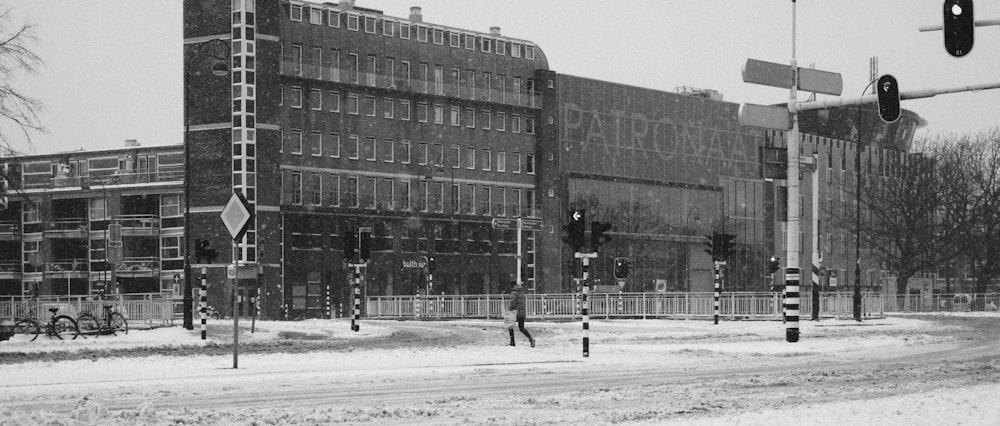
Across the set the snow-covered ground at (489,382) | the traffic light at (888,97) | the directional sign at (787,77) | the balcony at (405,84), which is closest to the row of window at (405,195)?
the balcony at (405,84)

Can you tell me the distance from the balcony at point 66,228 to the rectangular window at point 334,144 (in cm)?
1762

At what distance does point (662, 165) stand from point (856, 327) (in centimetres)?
5887

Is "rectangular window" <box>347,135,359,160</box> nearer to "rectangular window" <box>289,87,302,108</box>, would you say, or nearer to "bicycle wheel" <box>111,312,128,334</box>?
"rectangular window" <box>289,87,302,108</box>

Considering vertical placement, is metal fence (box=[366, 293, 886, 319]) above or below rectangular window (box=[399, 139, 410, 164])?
below

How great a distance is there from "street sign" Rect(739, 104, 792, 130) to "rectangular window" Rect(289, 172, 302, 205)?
5260cm

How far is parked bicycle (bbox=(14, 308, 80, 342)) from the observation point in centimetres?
3725

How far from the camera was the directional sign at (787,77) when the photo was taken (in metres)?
34.3

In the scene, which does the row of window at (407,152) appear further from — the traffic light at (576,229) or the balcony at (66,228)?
the traffic light at (576,229)

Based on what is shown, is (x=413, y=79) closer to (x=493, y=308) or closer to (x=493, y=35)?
(x=493, y=35)

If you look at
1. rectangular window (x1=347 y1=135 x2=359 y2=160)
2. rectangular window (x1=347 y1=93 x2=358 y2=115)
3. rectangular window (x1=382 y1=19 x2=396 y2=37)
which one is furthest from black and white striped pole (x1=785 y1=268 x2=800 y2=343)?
rectangular window (x1=382 y1=19 x2=396 y2=37)

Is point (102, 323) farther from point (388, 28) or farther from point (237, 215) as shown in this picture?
point (388, 28)

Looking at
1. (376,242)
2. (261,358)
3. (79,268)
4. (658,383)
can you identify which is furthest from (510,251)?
(658,383)

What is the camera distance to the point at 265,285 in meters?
80.8

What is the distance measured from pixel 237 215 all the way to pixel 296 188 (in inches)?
2336
